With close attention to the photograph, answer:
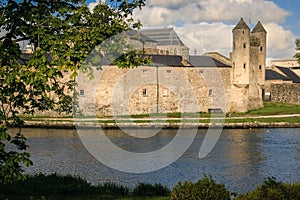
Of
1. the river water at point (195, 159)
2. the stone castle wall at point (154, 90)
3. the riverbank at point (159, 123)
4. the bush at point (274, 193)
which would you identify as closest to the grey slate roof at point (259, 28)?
the stone castle wall at point (154, 90)

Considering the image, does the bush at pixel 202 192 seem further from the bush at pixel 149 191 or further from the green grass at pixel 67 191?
the bush at pixel 149 191

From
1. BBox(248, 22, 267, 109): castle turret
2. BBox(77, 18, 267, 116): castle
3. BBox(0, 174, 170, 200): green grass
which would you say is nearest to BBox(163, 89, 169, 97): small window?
BBox(77, 18, 267, 116): castle

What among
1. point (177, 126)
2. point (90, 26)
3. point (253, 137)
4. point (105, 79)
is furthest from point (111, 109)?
point (90, 26)

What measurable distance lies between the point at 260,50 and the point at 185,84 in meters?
7.32

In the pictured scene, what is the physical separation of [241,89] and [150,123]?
1062 cm

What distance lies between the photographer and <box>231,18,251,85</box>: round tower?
37844mm

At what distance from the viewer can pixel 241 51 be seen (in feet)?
125

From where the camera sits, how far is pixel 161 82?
124 feet

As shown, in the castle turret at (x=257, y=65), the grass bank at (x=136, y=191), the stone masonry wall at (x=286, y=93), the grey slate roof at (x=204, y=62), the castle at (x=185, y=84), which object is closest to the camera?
the grass bank at (x=136, y=191)

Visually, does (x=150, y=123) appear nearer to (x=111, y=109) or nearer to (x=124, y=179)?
(x=111, y=109)

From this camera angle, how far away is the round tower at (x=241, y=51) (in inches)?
1490

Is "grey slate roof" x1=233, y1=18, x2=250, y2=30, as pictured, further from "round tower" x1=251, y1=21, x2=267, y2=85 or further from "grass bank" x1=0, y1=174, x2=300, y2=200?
"grass bank" x1=0, y1=174, x2=300, y2=200

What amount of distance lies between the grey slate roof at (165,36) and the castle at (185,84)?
1034 inches

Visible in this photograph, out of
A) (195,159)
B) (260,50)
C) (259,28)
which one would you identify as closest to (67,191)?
(195,159)
